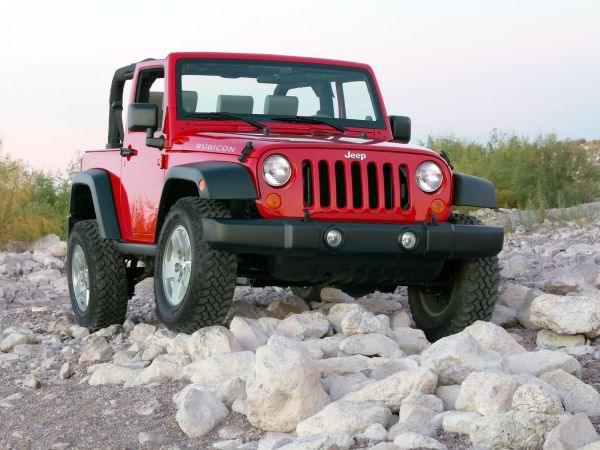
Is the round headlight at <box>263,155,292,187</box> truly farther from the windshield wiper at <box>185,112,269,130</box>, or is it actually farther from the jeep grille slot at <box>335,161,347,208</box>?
the windshield wiper at <box>185,112,269,130</box>

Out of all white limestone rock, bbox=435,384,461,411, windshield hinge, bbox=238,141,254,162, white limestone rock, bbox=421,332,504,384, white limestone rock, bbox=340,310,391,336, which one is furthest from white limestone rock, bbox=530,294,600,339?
windshield hinge, bbox=238,141,254,162

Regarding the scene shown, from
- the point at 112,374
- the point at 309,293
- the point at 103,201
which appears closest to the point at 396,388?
the point at 112,374

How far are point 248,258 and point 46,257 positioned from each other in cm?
775

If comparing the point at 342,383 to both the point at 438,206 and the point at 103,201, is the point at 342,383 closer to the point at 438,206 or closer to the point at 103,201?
the point at 438,206

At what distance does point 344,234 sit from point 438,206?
0.83 metres

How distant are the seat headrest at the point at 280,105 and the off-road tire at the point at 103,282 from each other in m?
1.72

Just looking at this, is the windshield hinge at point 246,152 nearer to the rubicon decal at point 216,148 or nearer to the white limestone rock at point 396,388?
the rubicon decal at point 216,148

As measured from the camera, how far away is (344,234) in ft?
20.5

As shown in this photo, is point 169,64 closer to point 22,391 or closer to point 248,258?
point 248,258

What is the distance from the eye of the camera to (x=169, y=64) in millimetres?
7535

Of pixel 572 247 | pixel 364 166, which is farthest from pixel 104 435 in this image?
pixel 572 247

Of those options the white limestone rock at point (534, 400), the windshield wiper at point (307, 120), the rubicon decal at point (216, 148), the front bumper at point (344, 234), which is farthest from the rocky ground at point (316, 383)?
the windshield wiper at point (307, 120)

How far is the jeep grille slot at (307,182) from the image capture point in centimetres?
641

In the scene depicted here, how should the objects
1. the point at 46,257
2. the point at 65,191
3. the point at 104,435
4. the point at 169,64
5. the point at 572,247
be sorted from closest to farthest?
the point at 104,435 < the point at 169,64 < the point at 572,247 < the point at 46,257 < the point at 65,191
